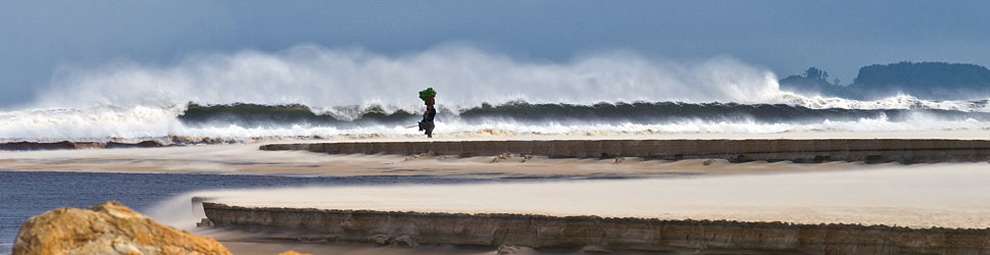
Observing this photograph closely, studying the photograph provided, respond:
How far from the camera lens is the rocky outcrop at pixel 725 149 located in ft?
49.0

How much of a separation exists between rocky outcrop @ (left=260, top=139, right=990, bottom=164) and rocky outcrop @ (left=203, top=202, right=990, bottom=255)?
27.6ft

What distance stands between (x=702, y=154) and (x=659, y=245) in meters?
10.6

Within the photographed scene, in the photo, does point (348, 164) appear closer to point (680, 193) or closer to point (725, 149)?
point (725, 149)

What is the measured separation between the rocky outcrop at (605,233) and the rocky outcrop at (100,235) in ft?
7.07

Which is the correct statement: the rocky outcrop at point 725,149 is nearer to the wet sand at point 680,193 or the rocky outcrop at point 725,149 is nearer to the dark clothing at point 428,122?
the wet sand at point 680,193

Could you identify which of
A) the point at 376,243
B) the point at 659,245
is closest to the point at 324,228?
the point at 376,243

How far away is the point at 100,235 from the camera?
518 cm

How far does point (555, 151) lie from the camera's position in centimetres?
1891

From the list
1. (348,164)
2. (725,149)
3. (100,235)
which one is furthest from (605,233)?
(348,164)

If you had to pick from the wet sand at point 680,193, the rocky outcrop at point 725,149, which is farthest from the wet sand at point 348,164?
the rocky outcrop at point 725,149

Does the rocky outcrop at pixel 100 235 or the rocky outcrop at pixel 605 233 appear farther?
the rocky outcrop at pixel 605 233

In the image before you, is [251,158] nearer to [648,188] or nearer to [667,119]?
[648,188]

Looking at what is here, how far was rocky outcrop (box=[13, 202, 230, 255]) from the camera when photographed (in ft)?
16.5

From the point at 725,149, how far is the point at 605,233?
10346mm
